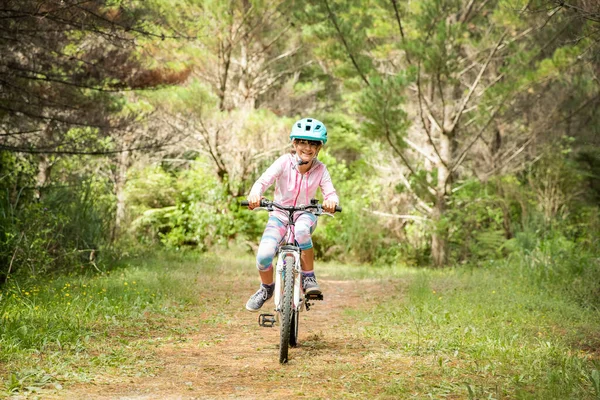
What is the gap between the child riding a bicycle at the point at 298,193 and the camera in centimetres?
586

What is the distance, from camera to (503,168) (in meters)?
18.1

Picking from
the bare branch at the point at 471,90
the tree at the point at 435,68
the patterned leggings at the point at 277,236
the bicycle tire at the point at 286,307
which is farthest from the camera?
→ the bare branch at the point at 471,90

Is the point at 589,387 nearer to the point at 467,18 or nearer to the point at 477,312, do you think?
the point at 477,312

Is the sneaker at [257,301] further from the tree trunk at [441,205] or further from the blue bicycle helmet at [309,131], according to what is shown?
the tree trunk at [441,205]

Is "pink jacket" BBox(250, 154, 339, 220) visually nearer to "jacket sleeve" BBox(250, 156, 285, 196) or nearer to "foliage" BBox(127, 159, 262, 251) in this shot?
"jacket sleeve" BBox(250, 156, 285, 196)

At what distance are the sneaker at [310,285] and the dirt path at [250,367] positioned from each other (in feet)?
1.82

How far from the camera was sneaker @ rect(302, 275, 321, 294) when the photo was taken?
5.87m

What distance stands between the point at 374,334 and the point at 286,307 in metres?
1.59

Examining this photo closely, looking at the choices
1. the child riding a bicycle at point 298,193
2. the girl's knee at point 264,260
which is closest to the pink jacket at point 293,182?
the child riding a bicycle at point 298,193

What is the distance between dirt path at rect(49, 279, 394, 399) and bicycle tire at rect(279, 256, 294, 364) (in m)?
0.14

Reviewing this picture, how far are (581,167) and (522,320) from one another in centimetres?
996

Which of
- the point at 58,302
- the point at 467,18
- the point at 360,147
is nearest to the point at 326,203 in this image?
the point at 58,302

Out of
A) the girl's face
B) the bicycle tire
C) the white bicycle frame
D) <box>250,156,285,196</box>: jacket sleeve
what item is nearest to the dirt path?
the bicycle tire

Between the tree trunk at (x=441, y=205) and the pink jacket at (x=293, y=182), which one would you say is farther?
the tree trunk at (x=441, y=205)
